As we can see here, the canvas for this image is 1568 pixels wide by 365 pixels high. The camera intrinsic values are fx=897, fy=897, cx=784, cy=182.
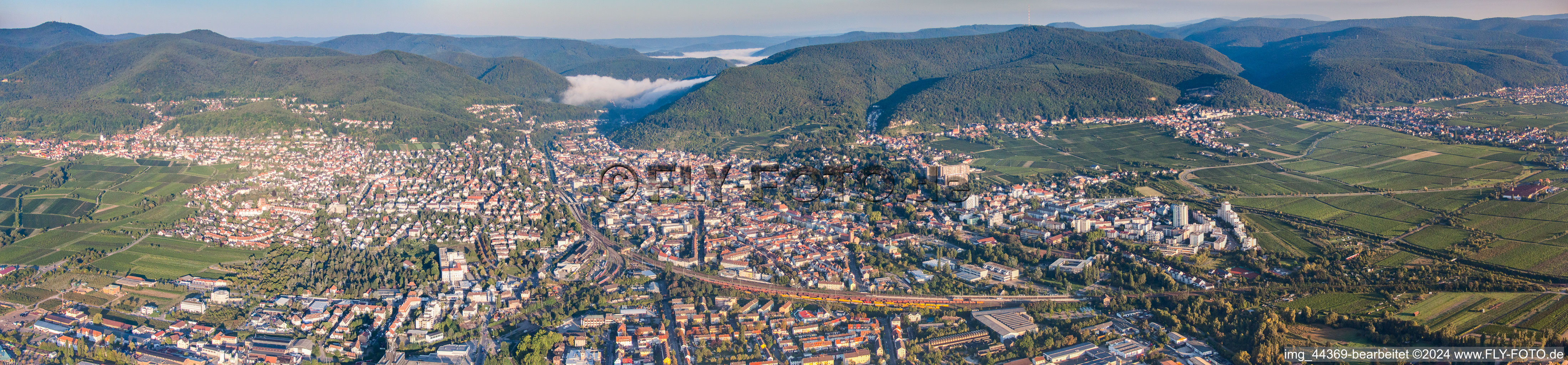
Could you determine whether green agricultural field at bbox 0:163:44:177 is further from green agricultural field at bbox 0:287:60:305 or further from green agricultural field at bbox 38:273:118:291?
green agricultural field at bbox 0:287:60:305

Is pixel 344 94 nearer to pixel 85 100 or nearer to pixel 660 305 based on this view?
pixel 85 100

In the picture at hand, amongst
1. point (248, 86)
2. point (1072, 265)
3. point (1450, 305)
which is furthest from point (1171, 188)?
point (248, 86)

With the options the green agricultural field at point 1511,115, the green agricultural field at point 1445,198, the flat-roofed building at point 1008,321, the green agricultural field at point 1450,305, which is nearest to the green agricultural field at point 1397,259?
the green agricultural field at point 1450,305

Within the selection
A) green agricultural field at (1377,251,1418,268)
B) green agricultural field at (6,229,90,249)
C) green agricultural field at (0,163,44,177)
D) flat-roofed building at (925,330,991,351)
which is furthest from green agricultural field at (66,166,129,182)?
green agricultural field at (1377,251,1418,268)

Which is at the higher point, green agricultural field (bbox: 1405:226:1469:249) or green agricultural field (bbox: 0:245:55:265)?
green agricultural field (bbox: 0:245:55:265)

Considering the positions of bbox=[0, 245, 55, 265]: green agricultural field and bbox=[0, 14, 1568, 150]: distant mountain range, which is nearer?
bbox=[0, 245, 55, 265]: green agricultural field

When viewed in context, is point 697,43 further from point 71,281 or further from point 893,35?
point 71,281
